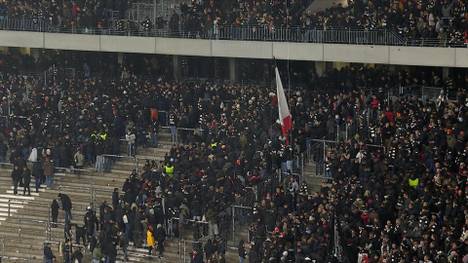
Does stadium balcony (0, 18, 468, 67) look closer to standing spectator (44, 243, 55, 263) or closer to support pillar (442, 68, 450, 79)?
support pillar (442, 68, 450, 79)

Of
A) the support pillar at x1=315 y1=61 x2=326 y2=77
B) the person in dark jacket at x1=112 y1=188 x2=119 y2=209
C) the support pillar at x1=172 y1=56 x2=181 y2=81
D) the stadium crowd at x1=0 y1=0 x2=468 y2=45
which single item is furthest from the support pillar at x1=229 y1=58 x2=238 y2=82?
the person in dark jacket at x1=112 y1=188 x2=119 y2=209

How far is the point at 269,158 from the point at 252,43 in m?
7.65

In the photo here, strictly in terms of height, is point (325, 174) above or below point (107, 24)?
below

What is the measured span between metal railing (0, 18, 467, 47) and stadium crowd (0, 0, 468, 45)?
0.10 m

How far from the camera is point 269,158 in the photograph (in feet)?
160

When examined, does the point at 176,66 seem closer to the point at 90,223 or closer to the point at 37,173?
the point at 37,173

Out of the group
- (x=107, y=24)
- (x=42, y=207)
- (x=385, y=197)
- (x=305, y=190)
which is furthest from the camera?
(x=107, y=24)

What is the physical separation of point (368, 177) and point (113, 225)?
749 cm

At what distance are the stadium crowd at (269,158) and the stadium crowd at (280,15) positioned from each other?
1827 millimetres

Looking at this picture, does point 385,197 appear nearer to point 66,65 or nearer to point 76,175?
point 76,175

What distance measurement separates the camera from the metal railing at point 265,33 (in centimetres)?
5253

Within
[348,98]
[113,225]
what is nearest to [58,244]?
[113,225]

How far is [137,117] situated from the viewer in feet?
179

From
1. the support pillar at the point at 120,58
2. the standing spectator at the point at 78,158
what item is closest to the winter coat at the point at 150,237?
the standing spectator at the point at 78,158
